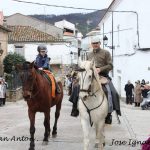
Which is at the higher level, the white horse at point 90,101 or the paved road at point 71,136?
the white horse at point 90,101

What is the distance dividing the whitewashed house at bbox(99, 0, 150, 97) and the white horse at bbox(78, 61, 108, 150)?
21089mm

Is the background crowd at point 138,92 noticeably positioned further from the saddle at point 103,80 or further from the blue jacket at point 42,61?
the saddle at point 103,80

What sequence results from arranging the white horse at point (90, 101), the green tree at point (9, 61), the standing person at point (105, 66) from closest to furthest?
the white horse at point (90, 101)
the standing person at point (105, 66)
the green tree at point (9, 61)

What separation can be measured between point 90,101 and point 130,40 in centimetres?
2672

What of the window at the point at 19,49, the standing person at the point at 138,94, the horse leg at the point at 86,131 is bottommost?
the standing person at the point at 138,94

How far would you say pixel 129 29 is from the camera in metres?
35.6

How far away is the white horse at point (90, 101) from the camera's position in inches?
350

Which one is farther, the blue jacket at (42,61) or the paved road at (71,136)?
the blue jacket at (42,61)

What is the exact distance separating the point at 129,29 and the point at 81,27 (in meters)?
103

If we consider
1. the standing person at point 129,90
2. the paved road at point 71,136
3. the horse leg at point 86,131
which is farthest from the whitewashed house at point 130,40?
the horse leg at point 86,131

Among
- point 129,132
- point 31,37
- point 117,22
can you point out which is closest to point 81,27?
point 31,37

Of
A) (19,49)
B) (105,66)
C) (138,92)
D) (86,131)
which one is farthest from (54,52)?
(86,131)

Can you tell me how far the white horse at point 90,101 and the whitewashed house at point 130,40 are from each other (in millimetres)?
21089

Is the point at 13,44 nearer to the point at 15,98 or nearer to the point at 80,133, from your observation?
the point at 15,98
